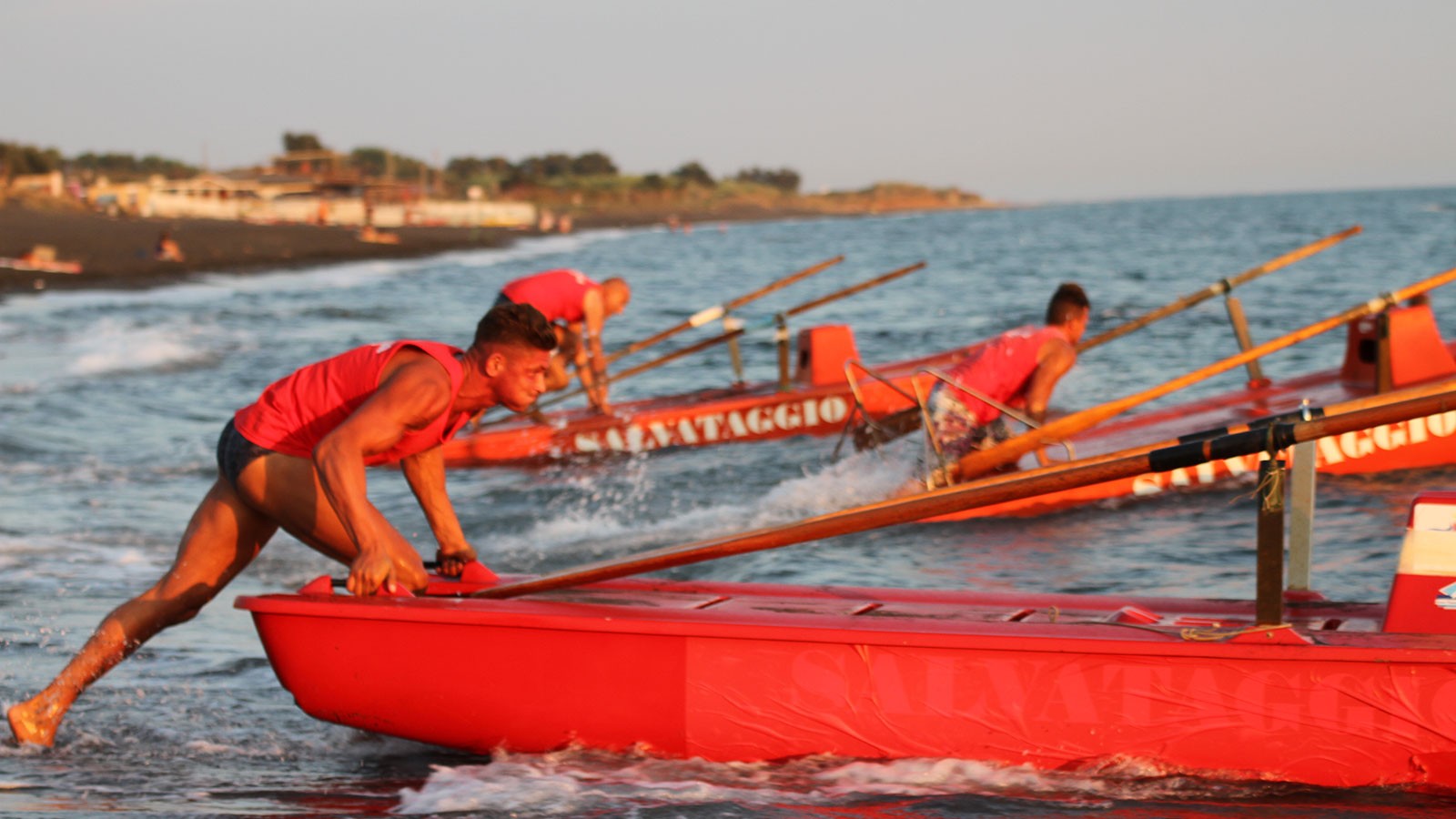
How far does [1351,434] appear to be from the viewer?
8852 millimetres

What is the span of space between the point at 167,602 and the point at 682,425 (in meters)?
7.05

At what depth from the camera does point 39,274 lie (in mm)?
34750

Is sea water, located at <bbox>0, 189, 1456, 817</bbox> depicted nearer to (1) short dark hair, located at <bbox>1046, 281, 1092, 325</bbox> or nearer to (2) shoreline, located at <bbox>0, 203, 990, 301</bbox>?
(1) short dark hair, located at <bbox>1046, 281, 1092, 325</bbox>

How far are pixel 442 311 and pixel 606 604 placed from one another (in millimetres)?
25742

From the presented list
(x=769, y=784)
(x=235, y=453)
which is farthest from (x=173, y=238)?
(x=769, y=784)

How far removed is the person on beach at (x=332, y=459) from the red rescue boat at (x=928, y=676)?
0.27m

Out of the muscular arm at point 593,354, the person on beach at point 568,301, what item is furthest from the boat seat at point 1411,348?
the muscular arm at point 593,354

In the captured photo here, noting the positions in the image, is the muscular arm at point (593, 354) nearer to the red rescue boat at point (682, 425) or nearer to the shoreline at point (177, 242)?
the red rescue boat at point (682, 425)

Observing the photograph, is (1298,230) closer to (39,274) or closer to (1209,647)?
(39,274)

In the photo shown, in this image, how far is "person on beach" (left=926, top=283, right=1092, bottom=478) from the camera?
7.92m

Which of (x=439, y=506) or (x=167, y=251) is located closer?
(x=439, y=506)

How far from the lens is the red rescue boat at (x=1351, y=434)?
8.84 m

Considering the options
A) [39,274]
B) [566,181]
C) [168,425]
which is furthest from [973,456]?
[566,181]

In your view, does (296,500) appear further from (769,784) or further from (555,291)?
(555,291)
